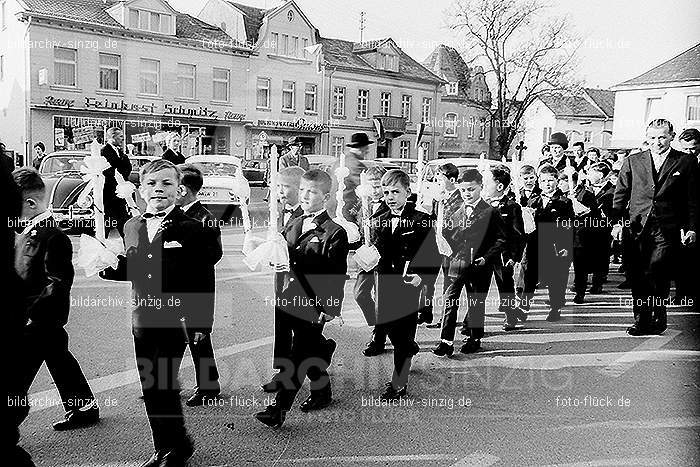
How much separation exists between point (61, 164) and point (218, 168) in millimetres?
3315

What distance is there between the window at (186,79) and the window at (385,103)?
32.5ft

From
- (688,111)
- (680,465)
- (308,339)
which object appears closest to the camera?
(680,465)

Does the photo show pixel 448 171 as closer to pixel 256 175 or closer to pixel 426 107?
pixel 256 175

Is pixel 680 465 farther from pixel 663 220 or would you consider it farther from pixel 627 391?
pixel 663 220

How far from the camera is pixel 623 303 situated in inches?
321

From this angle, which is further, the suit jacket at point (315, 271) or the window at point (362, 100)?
the window at point (362, 100)

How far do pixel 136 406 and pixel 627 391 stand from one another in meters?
3.59

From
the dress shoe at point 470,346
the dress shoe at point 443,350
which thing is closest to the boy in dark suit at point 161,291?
the dress shoe at point 443,350

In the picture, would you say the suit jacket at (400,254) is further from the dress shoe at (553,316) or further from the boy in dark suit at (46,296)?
the dress shoe at (553,316)

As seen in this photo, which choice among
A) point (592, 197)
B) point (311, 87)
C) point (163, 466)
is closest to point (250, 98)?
point (311, 87)

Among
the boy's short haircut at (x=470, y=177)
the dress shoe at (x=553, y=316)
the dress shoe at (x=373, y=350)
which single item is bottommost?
the dress shoe at (x=373, y=350)

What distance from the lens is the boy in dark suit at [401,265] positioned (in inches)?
182

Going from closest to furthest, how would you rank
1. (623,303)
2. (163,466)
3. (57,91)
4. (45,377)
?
(163,466)
(45,377)
(623,303)
(57,91)

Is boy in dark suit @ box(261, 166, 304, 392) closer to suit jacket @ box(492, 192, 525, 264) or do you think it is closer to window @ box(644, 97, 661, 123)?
suit jacket @ box(492, 192, 525, 264)
